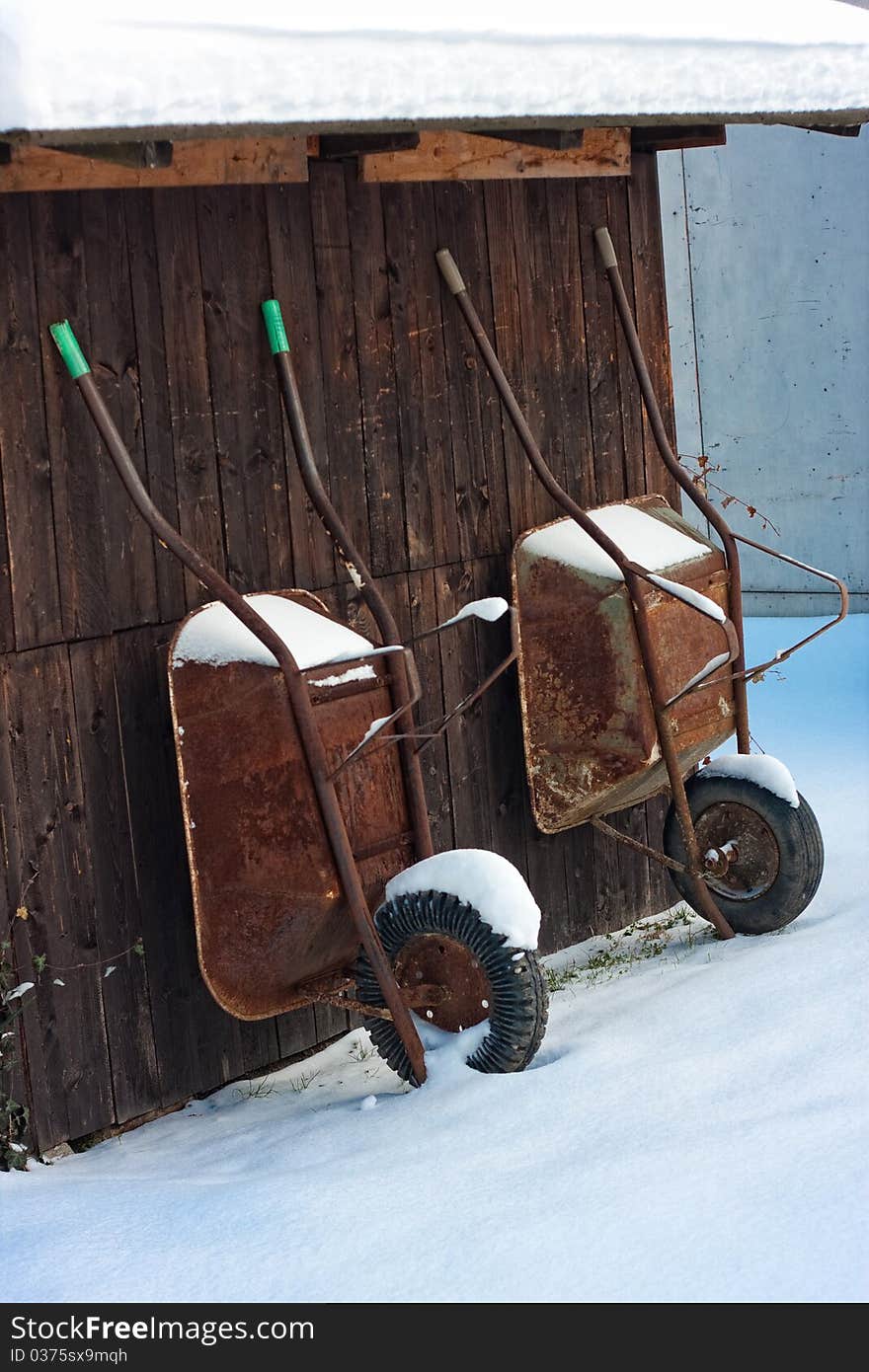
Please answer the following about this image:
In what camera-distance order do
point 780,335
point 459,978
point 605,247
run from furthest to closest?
point 780,335
point 605,247
point 459,978

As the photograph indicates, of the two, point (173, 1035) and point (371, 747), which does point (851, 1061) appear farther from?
point (173, 1035)

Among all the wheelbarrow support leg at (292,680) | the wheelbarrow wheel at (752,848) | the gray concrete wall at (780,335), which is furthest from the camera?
the gray concrete wall at (780,335)

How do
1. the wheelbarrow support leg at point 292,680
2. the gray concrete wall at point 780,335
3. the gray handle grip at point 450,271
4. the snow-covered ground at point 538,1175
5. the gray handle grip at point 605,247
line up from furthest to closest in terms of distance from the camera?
the gray concrete wall at point 780,335
the gray handle grip at point 605,247
the gray handle grip at point 450,271
the wheelbarrow support leg at point 292,680
the snow-covered ground at point 538,1175

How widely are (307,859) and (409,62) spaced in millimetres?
1915

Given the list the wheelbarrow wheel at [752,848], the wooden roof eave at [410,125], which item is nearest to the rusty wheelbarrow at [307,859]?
the wooden roof eave at [410,125]

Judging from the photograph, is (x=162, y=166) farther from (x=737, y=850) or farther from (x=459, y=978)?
(x=737, y=850)

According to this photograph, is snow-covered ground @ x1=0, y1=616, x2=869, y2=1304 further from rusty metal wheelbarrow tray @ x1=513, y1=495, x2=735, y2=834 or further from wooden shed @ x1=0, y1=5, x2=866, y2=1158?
rusty metal wheelbarrow tray @ x1=513, y1=495, x2=735, y2=834

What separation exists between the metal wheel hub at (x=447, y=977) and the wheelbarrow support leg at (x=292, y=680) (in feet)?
0.22

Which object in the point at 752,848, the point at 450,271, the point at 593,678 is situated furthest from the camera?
the point at 752,848

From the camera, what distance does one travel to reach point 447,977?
400 centimetres

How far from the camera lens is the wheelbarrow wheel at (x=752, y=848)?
5.09 metres

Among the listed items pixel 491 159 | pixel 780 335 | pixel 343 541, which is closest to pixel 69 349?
pixel 343 541

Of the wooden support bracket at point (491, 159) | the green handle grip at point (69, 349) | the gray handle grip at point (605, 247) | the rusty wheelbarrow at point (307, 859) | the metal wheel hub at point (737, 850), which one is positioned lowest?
the metal wheel hub at point (737, 850)

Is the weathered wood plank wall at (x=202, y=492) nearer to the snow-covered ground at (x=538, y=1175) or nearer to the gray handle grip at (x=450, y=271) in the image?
the gray handle grip at (x=450, y=271)
